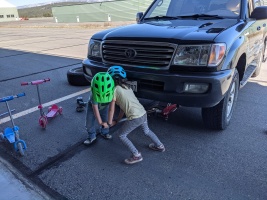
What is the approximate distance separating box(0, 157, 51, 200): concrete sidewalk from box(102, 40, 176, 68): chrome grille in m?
1.70

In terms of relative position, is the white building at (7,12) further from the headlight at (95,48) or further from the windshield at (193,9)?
the headlight at (95,48)

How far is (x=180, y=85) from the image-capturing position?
2660 millimetres

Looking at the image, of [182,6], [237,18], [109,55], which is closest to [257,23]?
[237,18]

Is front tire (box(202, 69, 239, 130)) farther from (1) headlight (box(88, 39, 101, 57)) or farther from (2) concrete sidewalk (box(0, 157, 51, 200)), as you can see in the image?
(2) concrete sidewalk (box(0, 157, 51, 200))

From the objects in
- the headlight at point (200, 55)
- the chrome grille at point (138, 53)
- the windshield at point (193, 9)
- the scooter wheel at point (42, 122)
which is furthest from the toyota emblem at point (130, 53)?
the scooter wheel at point (42, 122)

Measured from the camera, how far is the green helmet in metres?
2.52

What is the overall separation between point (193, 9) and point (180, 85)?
6.00 feet

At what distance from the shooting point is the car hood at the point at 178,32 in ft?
8.97

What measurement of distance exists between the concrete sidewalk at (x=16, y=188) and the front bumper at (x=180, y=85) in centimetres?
150

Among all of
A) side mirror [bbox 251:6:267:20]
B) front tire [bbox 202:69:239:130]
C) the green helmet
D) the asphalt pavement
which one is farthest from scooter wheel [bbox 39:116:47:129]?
side mirror [bbox 251:6:267:20]

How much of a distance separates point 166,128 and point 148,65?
1.02m

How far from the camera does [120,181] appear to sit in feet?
7.98

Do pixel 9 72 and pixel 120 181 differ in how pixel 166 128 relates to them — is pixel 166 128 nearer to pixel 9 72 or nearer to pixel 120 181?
pixel 120 181

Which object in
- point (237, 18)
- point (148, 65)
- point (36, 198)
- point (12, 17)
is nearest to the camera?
point (36, 198)
